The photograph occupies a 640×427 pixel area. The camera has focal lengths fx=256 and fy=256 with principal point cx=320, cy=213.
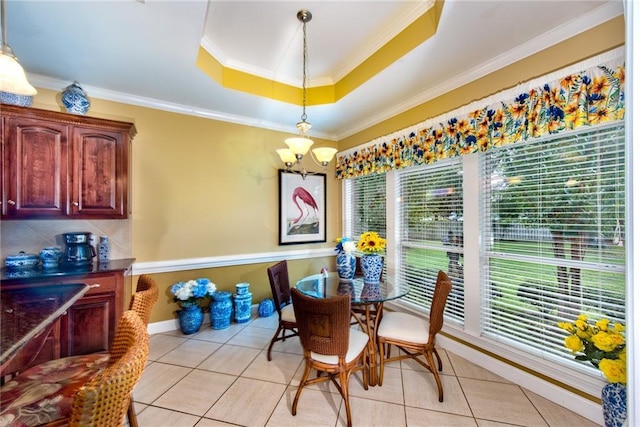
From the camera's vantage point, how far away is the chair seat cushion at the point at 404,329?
2.04 meters

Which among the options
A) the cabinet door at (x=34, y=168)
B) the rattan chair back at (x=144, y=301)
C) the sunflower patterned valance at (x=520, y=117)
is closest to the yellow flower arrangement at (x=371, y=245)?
the sunflower patterned valance at (x=520, y=117)

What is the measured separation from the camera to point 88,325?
2.24 m

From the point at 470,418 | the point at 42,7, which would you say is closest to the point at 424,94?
the point at 470,418

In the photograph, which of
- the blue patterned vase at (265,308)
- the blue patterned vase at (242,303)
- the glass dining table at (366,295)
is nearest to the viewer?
the glass dining table at (366,295)

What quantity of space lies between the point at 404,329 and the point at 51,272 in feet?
9.69

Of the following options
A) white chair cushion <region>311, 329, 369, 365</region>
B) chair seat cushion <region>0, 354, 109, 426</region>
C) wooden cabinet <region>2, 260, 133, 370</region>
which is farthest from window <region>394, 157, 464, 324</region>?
wooden cabinet <region>2, 260, 133, 370</region>

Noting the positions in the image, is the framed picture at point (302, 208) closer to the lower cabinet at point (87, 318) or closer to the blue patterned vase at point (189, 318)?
the blue patterned vase at point (189, 318)

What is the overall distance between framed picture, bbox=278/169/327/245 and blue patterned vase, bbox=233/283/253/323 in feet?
2.77

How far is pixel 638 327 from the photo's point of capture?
1.09 meters

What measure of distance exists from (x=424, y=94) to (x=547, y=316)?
2.34m

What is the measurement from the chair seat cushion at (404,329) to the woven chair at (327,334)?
1.34ft

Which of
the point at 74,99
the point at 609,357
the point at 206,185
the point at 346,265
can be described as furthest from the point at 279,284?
the point at 74,99

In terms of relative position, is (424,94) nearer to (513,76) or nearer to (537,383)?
(513,76)

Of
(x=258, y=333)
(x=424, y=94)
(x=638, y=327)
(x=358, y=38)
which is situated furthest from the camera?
(x=258, y=333)
